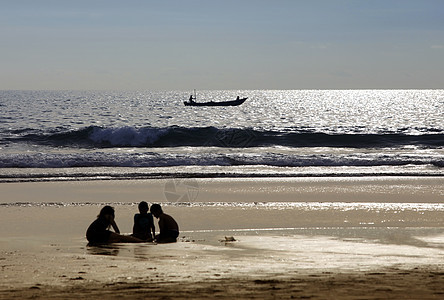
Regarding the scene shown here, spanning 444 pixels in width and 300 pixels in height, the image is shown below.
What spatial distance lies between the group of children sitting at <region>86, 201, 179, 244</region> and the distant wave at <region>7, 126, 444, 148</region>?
32290mm

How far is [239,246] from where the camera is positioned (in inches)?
396

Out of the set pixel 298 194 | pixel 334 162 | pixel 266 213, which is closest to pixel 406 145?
pixel 334 162

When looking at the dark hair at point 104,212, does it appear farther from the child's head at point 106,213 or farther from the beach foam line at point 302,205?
the beach foam line at point 302,205

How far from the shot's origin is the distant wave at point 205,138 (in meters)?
45.6

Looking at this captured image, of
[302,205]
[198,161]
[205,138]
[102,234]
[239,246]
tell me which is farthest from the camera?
[205,138]

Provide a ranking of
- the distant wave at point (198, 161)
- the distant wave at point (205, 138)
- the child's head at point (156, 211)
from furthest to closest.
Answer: the distant wave at point (205, 138)
the distant wave at point (198, 161)
the child's head at point (156, 211)

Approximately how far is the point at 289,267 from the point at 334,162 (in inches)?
867

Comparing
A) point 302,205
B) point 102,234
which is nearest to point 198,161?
point 302,205

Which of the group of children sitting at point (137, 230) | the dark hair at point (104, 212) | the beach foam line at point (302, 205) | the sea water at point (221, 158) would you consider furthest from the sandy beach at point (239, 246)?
the dark hair at point (104, 212)

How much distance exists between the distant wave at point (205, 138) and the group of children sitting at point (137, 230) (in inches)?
1271

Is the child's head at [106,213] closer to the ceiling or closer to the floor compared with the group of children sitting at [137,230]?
closer to the ceiling

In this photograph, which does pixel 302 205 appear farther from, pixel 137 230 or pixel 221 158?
pixel 221 158

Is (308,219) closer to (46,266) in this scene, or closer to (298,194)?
Result: (298,194)

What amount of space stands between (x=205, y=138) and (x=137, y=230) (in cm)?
3731
